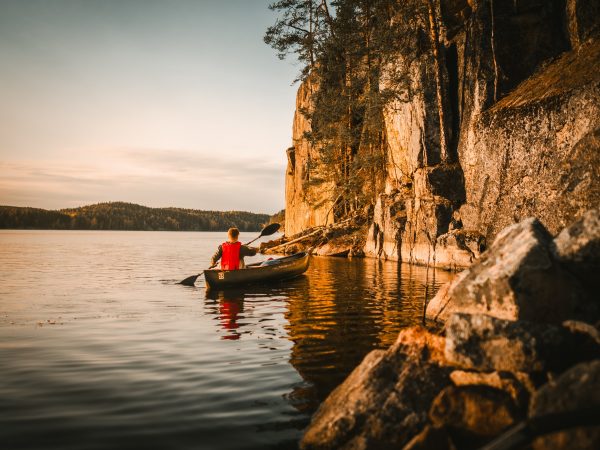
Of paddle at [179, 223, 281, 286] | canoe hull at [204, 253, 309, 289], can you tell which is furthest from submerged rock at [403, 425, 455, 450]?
paddle at [179, 223, 281, 286]

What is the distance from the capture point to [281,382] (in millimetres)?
6191

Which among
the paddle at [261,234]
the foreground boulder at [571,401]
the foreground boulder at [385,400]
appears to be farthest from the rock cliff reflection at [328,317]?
the paddle at [261,234]

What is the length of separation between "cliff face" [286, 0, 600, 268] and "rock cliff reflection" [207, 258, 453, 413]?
246 cm

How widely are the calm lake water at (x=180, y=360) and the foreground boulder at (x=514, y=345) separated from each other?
6.59 ft

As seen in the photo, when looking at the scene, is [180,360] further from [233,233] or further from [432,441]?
[233,233]

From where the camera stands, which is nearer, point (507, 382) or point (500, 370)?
point (507, 382)

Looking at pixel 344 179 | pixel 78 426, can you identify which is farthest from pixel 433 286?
pixel 344 179

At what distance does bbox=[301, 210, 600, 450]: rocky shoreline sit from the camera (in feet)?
11.0

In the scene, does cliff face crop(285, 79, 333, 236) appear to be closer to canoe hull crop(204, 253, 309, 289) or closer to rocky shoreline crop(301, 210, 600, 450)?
canoe hull crop(204, 253, 309, 289)

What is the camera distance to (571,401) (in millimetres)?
3270

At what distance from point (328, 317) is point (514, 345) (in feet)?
22.8

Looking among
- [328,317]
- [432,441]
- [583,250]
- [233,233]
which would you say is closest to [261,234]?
[233,233]

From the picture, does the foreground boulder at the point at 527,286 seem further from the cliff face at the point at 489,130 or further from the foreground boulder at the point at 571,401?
the cliff face at the point at 489,130

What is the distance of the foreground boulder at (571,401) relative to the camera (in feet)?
10.1
